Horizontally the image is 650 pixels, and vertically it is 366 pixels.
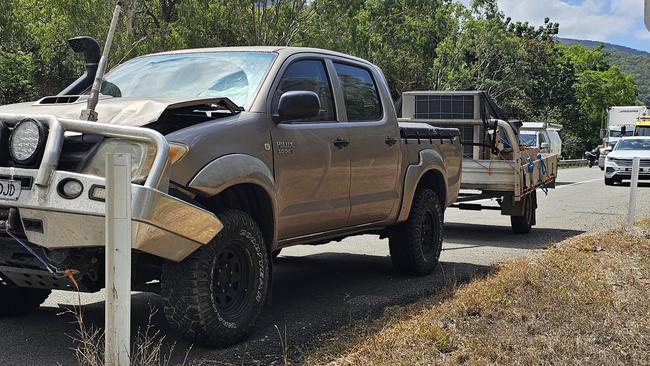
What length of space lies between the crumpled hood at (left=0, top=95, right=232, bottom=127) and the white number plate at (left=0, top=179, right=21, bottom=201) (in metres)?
0.56

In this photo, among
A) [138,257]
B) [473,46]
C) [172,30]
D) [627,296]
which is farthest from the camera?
[473,46]

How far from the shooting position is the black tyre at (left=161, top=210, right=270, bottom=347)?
4523 mm

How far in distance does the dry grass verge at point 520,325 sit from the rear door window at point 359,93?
5.46ft

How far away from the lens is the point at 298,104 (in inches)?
206

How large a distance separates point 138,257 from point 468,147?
781cm

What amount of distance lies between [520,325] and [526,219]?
704cm

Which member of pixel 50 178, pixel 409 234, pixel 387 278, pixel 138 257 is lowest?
pixel 387 278

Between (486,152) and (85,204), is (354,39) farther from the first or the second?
(85,204)

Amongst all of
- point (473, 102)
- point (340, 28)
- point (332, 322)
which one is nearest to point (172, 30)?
point (340, 28)

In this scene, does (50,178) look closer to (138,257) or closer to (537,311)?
(138,257)

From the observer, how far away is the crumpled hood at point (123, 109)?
14.6ft

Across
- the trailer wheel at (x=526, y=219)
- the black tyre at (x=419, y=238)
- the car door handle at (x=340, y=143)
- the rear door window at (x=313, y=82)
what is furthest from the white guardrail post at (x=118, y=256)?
the trailer wheel at (x=526, y=219)

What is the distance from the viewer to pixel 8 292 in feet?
18.6

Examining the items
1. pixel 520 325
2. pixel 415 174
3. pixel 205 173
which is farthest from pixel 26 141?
pixel 415 174
